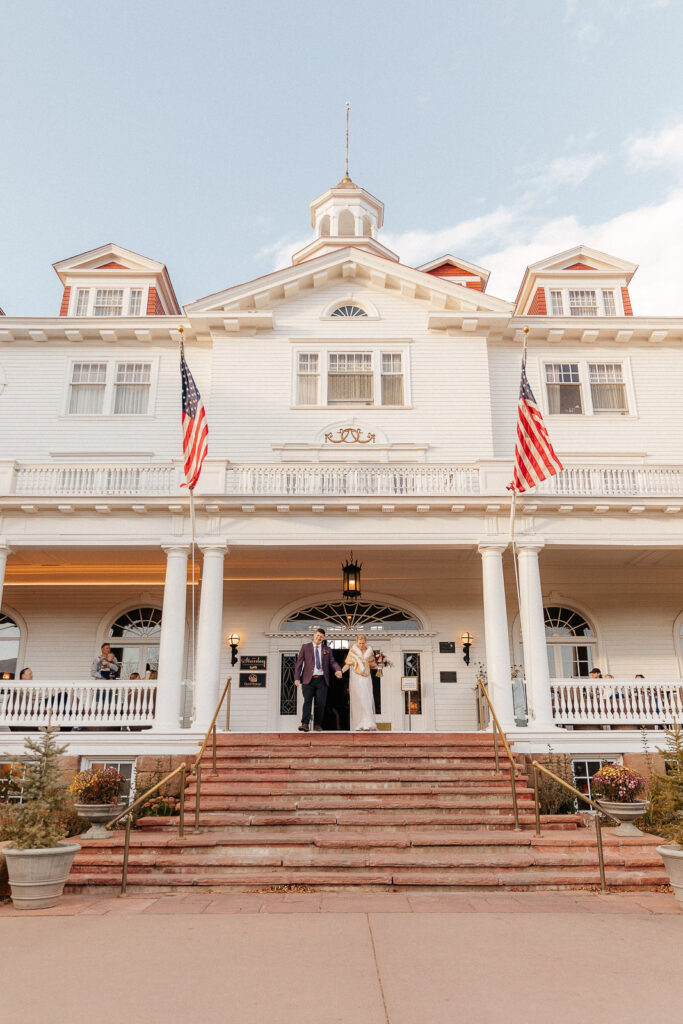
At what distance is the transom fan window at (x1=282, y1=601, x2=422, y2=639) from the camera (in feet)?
60.0

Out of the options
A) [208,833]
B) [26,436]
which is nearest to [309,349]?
[26,436]

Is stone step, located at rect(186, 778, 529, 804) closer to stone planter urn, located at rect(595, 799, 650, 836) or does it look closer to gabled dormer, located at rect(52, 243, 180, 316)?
stone planter urn, located at rect(595, 799, 650, 836)

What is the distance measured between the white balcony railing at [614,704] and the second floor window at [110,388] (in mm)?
11706

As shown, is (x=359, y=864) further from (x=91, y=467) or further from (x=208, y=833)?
(x=91, y=467)

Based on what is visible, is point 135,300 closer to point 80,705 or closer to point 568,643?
point 80,705

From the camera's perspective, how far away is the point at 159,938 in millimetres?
6781

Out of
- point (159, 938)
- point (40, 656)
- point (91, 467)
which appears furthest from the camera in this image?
point (40, 656)

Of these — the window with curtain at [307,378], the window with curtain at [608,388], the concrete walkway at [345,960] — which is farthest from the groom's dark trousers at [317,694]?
the window with curtain at [608,388]

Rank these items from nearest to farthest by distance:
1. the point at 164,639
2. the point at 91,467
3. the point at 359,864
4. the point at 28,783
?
the point at 28,783, the point at 359,864, the point at 164,639, the point at 91,467

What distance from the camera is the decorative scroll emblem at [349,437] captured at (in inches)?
720

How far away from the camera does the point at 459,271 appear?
22.5 meters

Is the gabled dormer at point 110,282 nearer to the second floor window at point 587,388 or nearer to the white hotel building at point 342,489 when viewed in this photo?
the white hotel building at point 342,489

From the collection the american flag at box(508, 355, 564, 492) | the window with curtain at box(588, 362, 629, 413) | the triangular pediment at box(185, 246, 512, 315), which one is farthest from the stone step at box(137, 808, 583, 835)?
the triangular pediment at box(185, 246, 512, 315)

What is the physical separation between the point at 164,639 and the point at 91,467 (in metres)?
4.00
